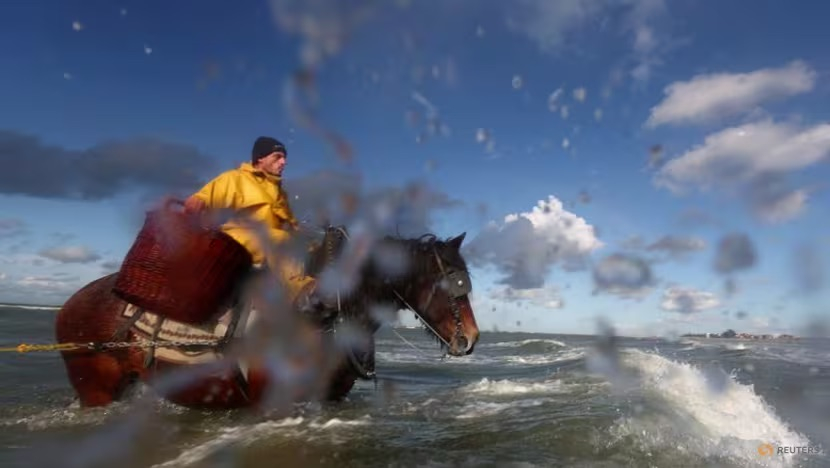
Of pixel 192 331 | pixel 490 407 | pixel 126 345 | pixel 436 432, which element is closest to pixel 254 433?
pixel 192 331

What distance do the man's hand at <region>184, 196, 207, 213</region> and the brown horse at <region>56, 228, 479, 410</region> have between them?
1033 millimetres

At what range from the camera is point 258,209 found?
5207 mm

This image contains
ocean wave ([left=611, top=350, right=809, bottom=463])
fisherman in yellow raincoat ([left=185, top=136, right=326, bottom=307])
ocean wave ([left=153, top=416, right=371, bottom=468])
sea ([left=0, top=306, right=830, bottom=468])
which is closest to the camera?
ocean wave ([left=153, top=416, right=371, bottom=468])

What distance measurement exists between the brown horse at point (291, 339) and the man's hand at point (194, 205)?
103cm

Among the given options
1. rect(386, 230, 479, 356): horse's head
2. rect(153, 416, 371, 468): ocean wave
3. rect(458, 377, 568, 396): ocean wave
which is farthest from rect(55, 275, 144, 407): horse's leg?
rect(458, 377, 568, 396): ocean wave

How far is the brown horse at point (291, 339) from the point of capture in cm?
484

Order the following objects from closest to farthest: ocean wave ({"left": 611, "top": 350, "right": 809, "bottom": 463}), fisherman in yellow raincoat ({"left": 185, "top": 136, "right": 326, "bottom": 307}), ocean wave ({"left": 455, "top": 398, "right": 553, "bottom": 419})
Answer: ocean wave ({"left": 611, "top": 350, "right": 809, "bottom": 463}) < fisherman in yellow raincoat ({"left": 185, "top": 136, "right": 326, "bottom": 307}) < ocean wave ({"left": 455, "top": 398, "right": 553, "bottom": 419})

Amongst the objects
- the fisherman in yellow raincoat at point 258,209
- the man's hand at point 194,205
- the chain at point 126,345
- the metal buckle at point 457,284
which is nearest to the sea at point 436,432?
the chain at point 126,345

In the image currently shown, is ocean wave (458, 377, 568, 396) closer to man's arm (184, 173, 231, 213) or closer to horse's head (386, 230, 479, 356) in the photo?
horse's head (386, 230, 479, 356)

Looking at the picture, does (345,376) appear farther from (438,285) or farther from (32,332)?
(32,332)

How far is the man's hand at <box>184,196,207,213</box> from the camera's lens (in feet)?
15.5

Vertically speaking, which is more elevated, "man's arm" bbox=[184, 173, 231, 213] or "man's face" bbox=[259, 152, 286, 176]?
"man's face" bbox=[259, 152, 286, 176]

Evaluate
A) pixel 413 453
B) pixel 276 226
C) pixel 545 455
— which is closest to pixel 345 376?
pixel 413 453

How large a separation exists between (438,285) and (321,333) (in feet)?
3.99
